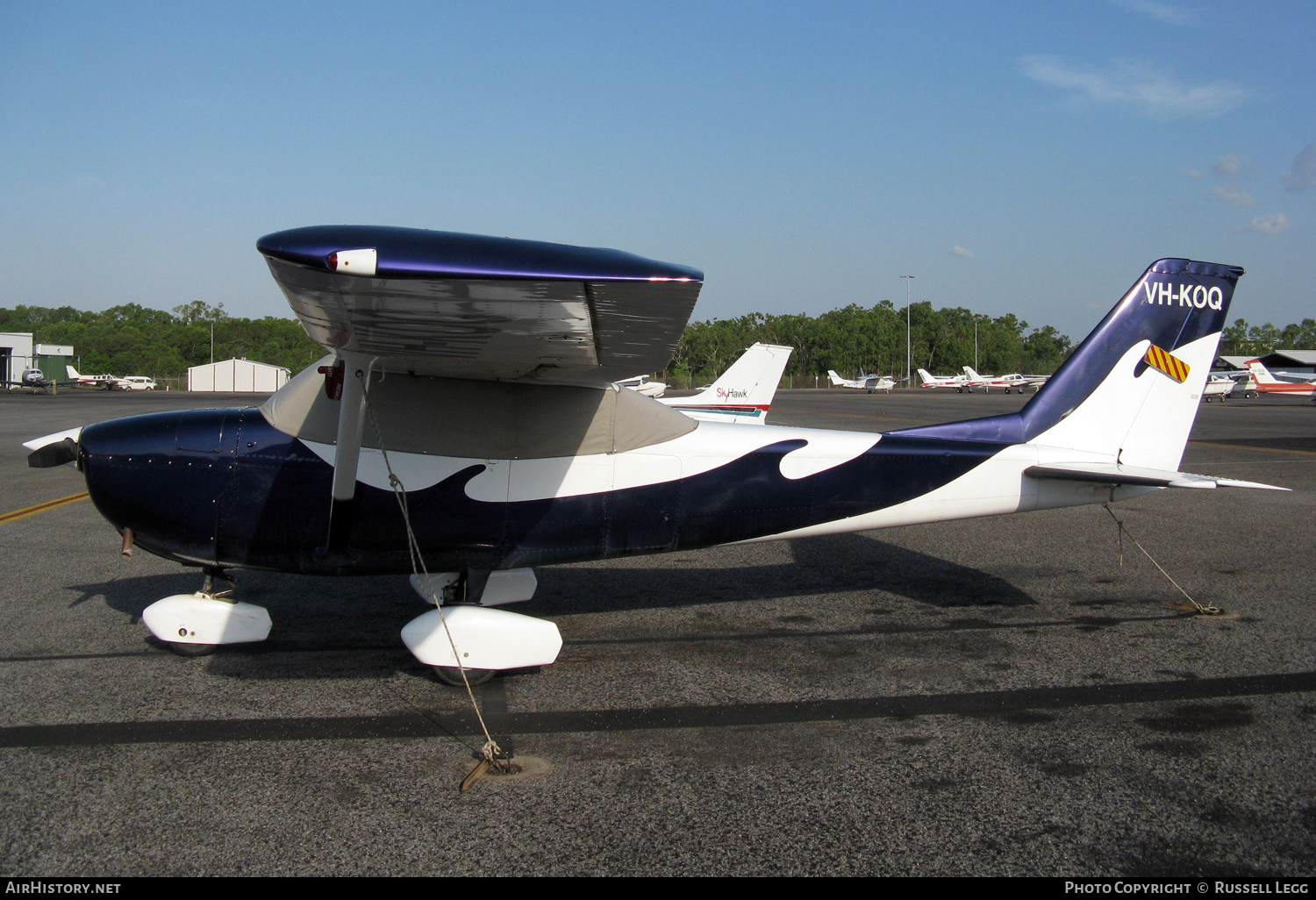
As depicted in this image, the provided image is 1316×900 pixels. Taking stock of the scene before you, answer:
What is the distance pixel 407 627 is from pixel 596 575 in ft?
8.86

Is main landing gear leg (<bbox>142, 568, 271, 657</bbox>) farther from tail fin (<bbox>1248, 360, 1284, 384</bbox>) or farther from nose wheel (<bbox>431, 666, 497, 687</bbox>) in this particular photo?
tail fin (<bbox>1248, 360, 1284, 384</bbox>)

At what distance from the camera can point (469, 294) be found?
9.98ft

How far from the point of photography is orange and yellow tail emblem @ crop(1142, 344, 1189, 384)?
597 centimetres

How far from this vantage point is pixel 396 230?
2.96 metres

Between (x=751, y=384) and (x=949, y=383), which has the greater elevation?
(x=949, y=383)

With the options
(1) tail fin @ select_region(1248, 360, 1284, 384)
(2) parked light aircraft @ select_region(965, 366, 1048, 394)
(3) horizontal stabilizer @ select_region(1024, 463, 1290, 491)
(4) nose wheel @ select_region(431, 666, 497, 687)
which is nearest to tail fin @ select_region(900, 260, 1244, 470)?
(3) horizontal stabilizer @ select_region(1024, 463, 1290, 491)

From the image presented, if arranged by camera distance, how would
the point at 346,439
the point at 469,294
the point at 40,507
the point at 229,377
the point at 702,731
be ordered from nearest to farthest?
the point at 469,294, the point at 702,731, the point at 346,439, the point at 40,507, the point at 229,377

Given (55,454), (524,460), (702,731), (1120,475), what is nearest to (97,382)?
(55,454)

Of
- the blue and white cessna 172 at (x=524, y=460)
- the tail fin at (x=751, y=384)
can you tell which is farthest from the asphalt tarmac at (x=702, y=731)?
the tail fin at (x=751, y=384)

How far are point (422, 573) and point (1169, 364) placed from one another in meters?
5.06

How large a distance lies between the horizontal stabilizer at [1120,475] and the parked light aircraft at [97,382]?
79.7 metres

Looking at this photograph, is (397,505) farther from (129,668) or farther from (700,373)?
(700,373)

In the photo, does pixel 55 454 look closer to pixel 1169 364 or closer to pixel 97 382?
pixel 1169 364
